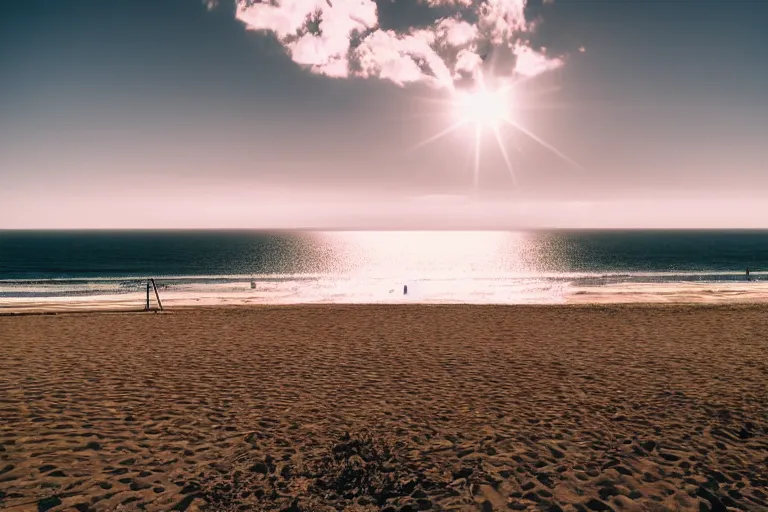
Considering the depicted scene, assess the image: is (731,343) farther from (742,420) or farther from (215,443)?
(215,443)

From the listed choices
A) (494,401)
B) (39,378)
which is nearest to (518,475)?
(494,401)

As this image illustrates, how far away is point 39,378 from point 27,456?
556cm

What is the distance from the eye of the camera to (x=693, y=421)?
30.4ft

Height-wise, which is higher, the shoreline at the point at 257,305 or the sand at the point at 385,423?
the sand at the point at 385,423

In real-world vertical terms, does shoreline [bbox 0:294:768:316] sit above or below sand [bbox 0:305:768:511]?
below

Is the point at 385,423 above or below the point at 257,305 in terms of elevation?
above

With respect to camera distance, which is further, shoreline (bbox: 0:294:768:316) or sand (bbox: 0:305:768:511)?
shoreline (bbox: 0:294:768:316)

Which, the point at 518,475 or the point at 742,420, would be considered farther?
the point at 742,420

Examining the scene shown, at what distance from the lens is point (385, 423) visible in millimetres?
9188

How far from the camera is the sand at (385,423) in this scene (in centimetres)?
663

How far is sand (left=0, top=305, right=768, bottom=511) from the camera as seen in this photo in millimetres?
6633

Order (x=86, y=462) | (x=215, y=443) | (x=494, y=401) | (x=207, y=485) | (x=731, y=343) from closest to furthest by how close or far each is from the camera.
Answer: (x=207, y=485) < (x=86, y=462) < (x=215, y=443) < (x=494, y=401) < (x=731, y=343)

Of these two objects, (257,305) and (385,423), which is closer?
(385,423)

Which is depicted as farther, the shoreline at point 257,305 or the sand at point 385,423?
the shoreline at point 257,305
